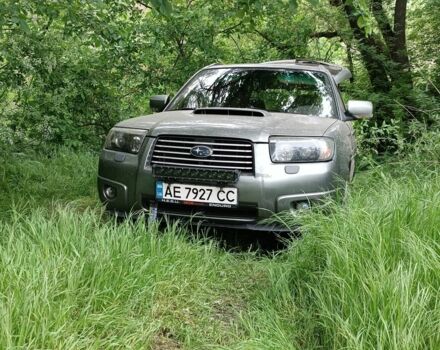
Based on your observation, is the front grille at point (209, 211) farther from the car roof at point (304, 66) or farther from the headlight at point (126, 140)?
the car roof at point (304, 66)

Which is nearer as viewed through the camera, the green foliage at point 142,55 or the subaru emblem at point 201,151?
the subaru emblem at point 201,151

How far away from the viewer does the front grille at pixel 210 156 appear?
10.7ft

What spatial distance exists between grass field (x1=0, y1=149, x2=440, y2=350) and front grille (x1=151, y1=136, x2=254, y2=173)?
1.52 ft

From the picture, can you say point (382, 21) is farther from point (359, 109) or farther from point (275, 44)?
point (359, 109)

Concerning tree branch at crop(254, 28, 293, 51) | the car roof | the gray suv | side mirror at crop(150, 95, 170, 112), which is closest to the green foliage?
tree branch at crop(254, 28, 293, 51)

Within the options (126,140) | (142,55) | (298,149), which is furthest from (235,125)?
(142,55)

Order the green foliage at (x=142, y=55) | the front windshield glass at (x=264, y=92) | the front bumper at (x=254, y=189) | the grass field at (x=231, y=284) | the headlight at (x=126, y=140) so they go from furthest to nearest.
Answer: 1. the green foliage at (x=142, y=55)
2. the front windshield glass at (x=264, y=92)
3. the headlight at (x=126, y=140)
4. the front bumper at (x=254, y=189)
5. the grass field at (x=231, y=284)

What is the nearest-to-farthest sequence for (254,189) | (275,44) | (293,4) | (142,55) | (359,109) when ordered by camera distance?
(254,189), (293,4), (359,109), (142,55), (275,44)

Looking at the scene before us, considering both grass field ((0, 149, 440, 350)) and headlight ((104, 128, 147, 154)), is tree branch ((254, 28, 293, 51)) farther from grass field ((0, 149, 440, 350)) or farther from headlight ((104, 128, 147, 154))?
grass field ((0, 149, 440, 350))

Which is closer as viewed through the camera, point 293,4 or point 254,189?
point 254,189

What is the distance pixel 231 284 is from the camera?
9.41 feet

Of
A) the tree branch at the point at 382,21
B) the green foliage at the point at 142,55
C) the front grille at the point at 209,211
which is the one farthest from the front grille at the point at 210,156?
the tree branch at the point at 382,21

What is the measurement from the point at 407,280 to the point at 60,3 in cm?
480

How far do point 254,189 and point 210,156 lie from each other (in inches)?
14.9
